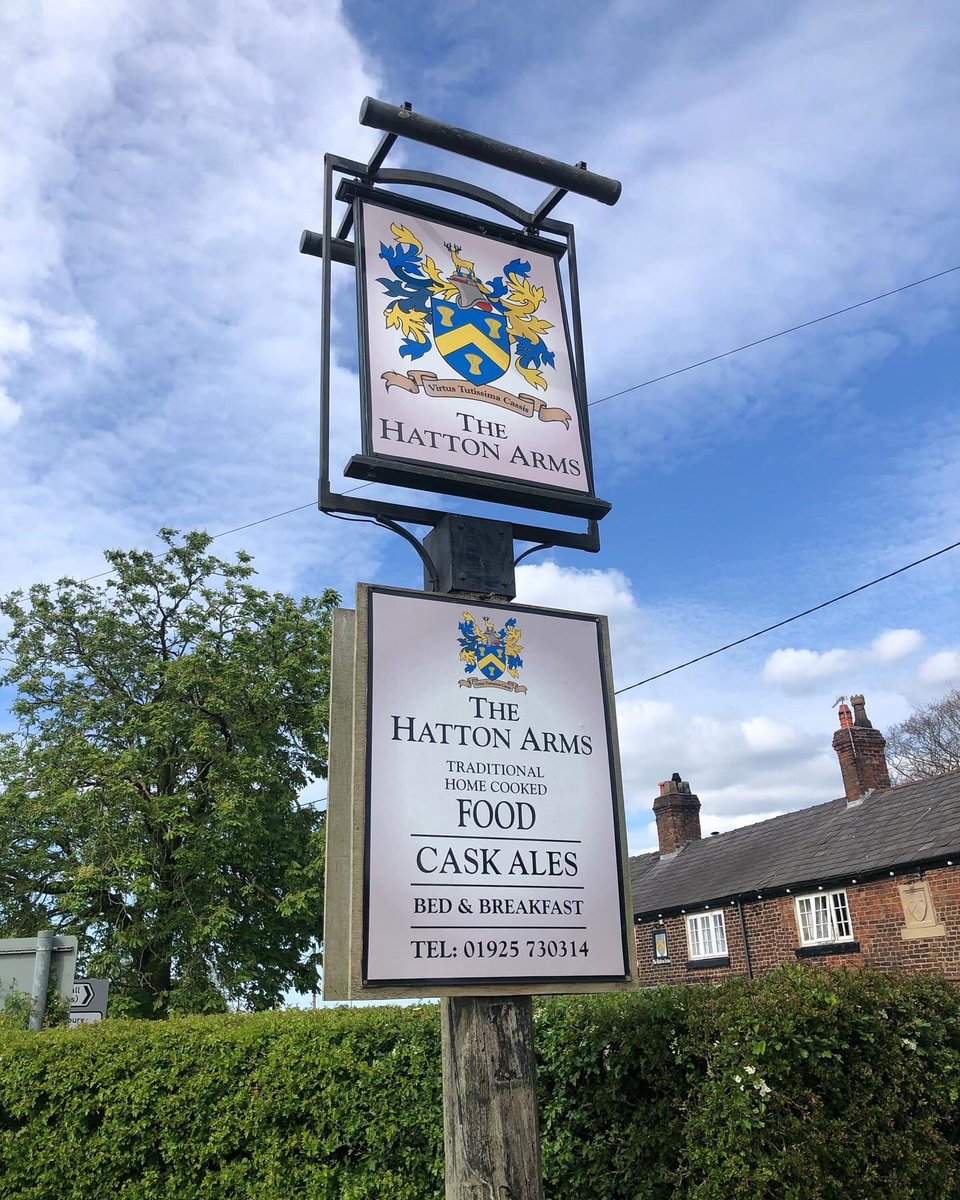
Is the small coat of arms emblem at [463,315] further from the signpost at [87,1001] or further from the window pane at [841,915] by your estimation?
the window pane at [841,915]

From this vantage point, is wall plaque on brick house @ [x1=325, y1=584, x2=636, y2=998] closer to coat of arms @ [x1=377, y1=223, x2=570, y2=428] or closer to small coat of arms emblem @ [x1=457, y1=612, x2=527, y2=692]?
small coat of arms emblem @ [x1=457, y1=612, x2=527, y2=692]

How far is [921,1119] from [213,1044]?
16.0 feet

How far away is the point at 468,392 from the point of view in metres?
4.57

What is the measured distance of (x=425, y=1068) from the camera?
20.1ft

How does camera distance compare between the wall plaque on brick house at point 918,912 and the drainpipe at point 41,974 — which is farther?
the wall plaque on brick house at point 918,912

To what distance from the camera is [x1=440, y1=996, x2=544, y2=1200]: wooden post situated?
133 inches

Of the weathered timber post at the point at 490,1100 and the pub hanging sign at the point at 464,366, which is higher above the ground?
the pub hanging sign at the point at 464,366

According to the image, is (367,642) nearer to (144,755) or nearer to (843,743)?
(144,755)

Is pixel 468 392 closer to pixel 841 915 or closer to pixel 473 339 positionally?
pixel 473 339

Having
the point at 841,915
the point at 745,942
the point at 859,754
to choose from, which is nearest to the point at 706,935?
the point at 745,942

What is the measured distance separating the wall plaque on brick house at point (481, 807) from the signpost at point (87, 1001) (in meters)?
7.92

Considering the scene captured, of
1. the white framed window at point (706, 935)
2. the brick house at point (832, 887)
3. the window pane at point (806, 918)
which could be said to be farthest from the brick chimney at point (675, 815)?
the window pane at point (806, 918)

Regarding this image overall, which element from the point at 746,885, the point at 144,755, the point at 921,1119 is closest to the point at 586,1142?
the point at 921,1119

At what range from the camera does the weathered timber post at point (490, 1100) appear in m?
3.39
